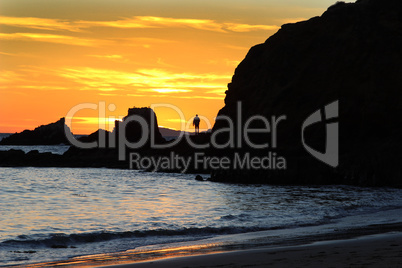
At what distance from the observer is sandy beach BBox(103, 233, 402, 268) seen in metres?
8.86

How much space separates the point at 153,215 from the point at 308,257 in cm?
1036

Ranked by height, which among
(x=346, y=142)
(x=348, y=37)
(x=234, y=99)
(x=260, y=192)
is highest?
(x=348, y=37)

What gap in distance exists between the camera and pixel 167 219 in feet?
59.7

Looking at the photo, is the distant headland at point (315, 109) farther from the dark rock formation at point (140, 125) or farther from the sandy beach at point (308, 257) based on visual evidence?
the sandy beach at point (308, 257)

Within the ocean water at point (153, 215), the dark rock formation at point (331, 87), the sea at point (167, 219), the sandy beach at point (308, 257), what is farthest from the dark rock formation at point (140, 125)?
the sandy beach at point (308, 257)

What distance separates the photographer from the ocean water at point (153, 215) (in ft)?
45.2

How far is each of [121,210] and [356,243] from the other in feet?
37.9

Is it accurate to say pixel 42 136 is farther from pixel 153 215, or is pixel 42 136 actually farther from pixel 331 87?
pixel 153 215

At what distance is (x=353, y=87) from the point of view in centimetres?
5034

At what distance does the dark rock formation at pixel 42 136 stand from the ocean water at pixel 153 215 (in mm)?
119265

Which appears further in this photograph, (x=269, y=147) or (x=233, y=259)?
(x=269, y=147)

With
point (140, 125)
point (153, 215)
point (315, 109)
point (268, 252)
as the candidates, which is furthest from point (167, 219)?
point (140, 125)

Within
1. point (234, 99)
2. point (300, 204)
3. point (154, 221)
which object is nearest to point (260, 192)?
point (300, 204)

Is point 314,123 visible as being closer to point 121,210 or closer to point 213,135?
point 213,135
